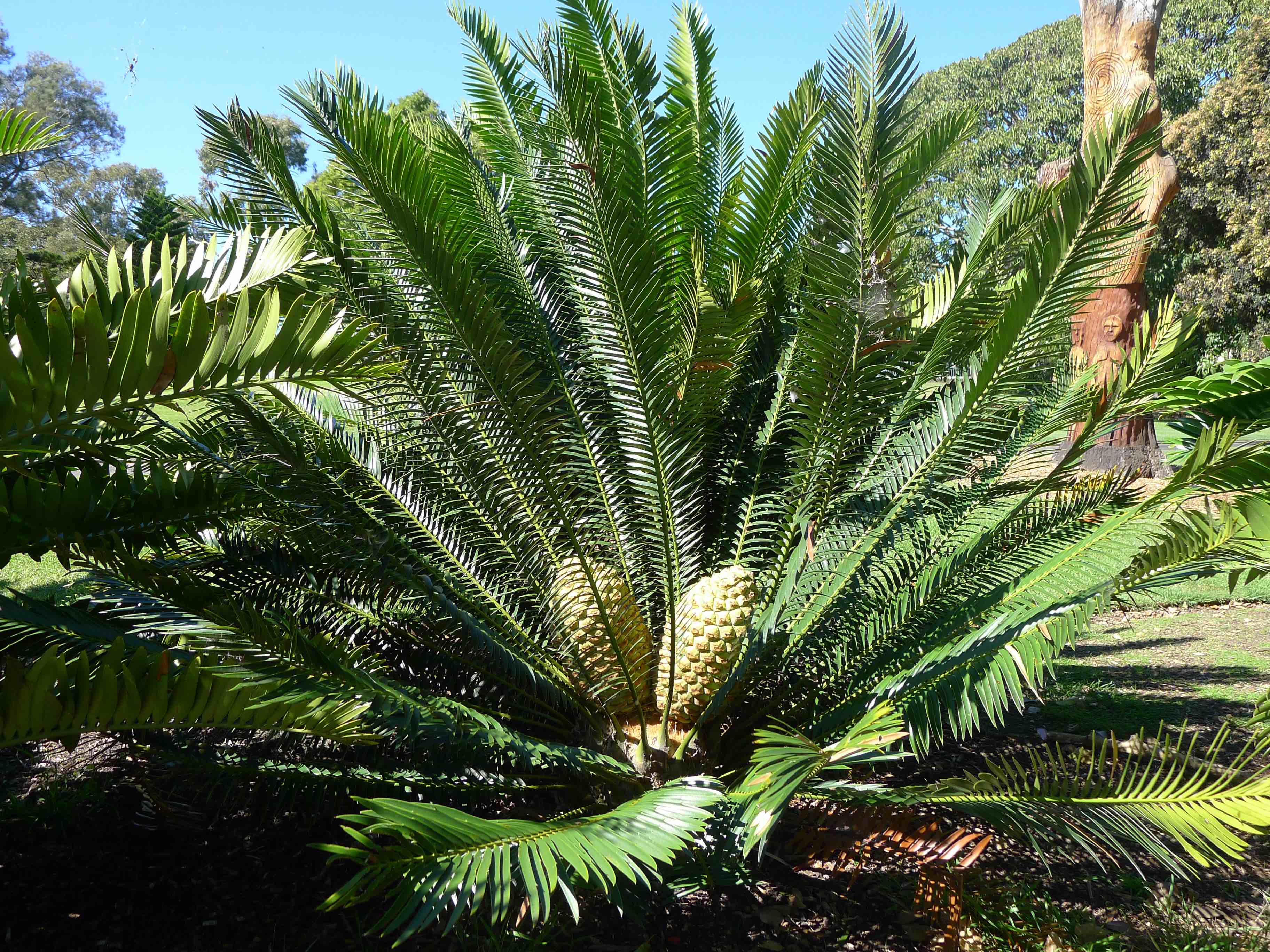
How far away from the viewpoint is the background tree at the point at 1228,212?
16062 mm

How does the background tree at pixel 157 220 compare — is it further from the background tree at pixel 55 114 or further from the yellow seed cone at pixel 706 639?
the background tree at pixel 55 114

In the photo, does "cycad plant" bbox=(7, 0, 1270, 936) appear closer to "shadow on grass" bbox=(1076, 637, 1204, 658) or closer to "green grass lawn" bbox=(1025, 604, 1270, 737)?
"green grass lawn" bbox=(1025, 604, 1270, 737)

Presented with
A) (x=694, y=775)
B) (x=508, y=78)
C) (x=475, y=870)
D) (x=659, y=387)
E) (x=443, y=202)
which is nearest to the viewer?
(x=475, y=870)

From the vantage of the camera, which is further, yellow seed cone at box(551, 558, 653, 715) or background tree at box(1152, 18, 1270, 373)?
background tree at box(1152, 18, 1270, 373)

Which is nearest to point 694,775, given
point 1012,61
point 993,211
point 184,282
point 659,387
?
point 659,387

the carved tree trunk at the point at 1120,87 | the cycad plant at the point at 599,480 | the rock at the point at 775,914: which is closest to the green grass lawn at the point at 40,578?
the cycad plant at the point at 599,480

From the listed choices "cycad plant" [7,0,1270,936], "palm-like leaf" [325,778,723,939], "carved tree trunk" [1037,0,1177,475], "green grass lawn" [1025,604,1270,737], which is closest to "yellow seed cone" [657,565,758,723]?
"cycad plant" [7,0,1270,936]

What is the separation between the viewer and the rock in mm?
2119

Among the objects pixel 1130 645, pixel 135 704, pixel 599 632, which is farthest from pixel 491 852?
pixel 1130 645

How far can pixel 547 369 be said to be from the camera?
2.61 meters

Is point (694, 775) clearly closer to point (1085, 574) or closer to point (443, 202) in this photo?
point (1085, 574)

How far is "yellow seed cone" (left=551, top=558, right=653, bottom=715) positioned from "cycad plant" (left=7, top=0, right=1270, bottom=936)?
0.5 inches

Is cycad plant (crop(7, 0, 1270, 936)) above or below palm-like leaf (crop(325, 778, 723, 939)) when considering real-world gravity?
above

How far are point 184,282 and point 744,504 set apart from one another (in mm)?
1651
